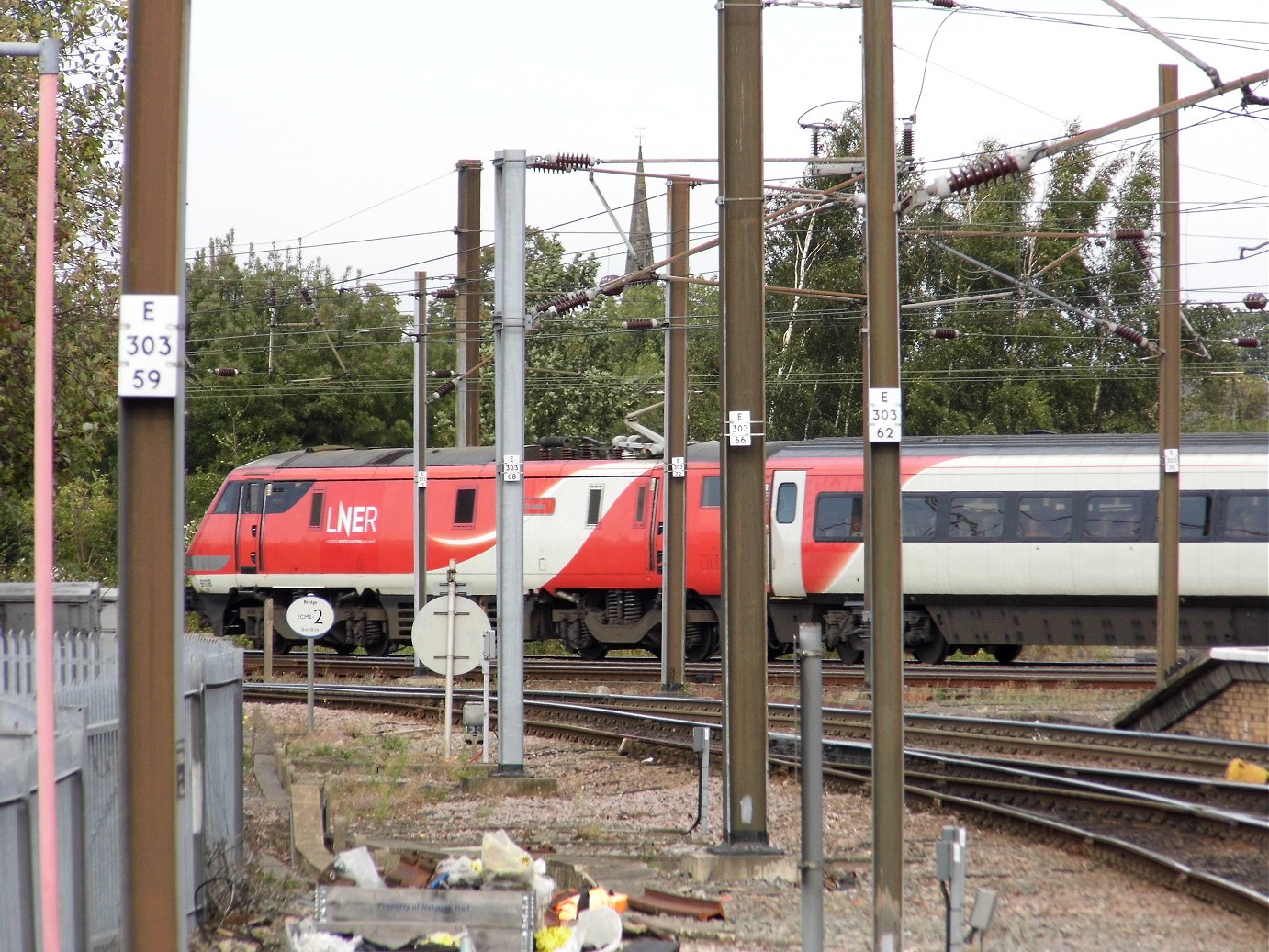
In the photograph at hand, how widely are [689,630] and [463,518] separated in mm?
4405

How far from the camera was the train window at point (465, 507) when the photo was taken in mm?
25625

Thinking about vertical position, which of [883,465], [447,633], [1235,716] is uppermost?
[883,465]

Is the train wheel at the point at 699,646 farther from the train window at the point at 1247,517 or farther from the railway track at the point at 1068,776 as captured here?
the train window at the point at 1247,517

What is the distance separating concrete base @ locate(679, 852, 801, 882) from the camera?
32.3 ft

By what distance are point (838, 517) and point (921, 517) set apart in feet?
4.19

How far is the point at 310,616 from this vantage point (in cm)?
1706

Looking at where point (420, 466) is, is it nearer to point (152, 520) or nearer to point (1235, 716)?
point (1235, 716)

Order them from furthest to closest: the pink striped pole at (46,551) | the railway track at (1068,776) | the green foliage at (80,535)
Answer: the green foliage at (80,535)
the railway track at (1068,776)
the pink striped pole at (46,551)

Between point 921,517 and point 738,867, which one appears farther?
point 921,517

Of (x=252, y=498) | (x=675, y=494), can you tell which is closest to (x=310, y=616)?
(x=675, y=494)

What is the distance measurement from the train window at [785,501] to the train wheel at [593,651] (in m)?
4.43

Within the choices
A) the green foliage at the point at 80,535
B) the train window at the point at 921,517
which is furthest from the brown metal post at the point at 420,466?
the green foliage at the point at 80,535

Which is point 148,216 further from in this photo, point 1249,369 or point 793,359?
point 1249,369

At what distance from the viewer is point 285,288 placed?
61.0 m
